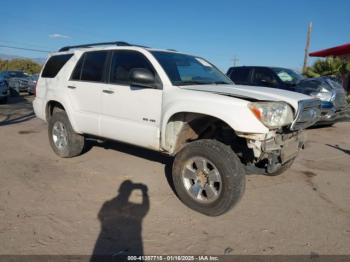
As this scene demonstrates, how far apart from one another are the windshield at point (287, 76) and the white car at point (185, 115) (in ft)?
16.4

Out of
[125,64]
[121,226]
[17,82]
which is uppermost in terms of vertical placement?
[125,64]

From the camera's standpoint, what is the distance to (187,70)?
4.80 metres

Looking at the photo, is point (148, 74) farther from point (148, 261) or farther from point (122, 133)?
point (148, 261)

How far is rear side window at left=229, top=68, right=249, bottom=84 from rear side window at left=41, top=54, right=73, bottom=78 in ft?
18.9

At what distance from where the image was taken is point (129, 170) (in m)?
5.45

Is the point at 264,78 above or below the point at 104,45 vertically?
below

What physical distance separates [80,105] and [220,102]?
9.06 feet

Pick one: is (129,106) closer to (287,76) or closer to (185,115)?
(185,115)

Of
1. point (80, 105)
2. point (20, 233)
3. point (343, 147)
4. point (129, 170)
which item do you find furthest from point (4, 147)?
point (343, 147)

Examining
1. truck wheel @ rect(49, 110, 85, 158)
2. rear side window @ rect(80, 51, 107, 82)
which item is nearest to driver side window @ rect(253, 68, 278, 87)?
rear side window @ rect(80, 51, 107, 82)

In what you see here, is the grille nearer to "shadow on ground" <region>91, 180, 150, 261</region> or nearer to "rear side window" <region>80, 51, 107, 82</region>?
"shadow on ground" <region>91, 180, 150, 261</region>

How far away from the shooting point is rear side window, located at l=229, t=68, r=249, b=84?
10355 millimetres

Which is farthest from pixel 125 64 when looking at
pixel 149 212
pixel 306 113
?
pixel 306 113

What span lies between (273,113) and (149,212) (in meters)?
1.77
